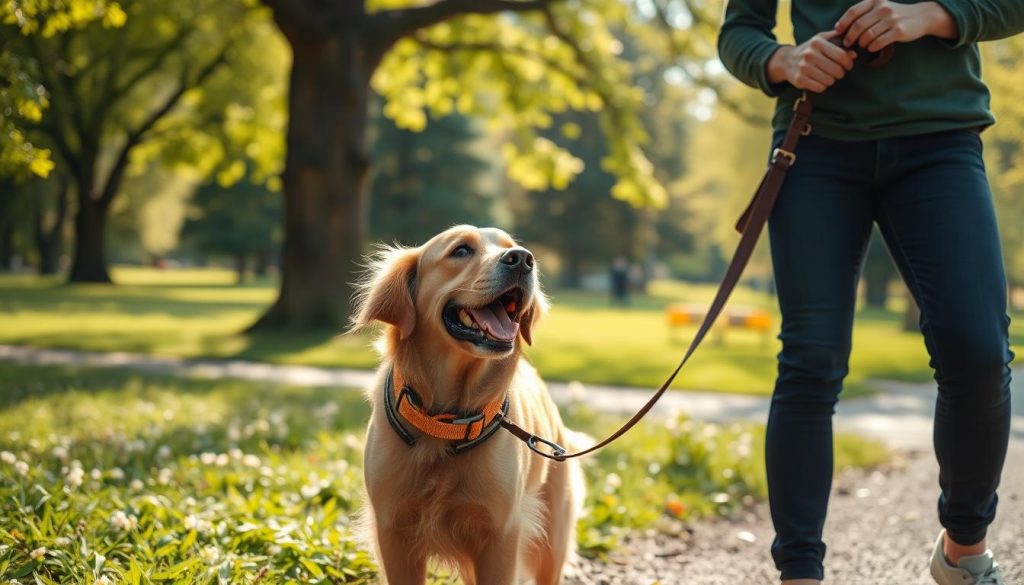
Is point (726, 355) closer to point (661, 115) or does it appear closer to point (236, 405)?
point (236, 405)

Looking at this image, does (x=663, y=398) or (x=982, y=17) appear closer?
(x=982, y=17)

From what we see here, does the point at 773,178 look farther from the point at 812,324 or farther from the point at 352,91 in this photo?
the point at 352,91

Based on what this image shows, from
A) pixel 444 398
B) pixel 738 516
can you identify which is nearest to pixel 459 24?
pixel 738 516

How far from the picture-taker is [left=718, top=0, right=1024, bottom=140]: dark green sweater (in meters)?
2.53

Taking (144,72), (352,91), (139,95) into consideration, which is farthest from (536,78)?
(139,95)

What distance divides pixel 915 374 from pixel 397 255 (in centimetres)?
984

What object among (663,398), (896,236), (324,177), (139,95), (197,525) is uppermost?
(139,95)

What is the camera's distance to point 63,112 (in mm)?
26828

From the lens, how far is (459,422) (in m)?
2.71

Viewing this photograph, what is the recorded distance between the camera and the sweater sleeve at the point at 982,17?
2.49m

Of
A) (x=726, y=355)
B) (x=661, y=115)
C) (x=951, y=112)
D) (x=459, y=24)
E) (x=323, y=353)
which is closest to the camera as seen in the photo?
(x=951, y=112)

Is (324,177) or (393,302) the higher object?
(324,177)

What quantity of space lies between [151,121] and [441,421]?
28167 millimetres

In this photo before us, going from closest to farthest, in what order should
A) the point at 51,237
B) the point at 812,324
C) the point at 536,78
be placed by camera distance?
the point at 812,324 → the point at 536,78 → the point at 51,237
